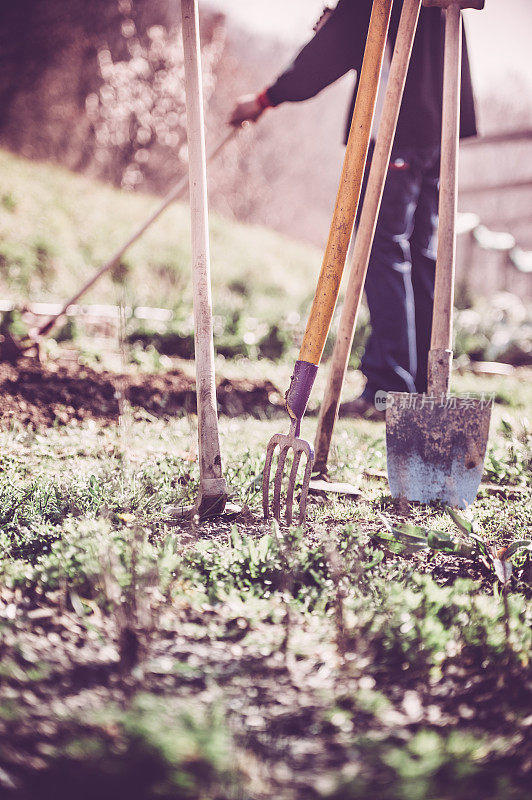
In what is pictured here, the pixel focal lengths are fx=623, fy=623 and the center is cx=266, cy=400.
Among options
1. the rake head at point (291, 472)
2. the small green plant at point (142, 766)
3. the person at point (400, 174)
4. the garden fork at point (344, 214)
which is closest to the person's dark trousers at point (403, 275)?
the person at point (400, 174)

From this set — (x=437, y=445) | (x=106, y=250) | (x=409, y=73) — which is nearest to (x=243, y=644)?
(x=437, y=445)

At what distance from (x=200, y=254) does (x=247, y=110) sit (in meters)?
1.56

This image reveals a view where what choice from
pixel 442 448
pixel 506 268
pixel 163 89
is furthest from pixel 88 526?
pixel 163 89

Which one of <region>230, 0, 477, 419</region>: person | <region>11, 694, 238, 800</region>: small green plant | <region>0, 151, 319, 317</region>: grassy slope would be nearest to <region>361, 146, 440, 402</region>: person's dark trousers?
<region>230, 0, 477, 419</region>: person

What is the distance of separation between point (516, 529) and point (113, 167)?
1125cm

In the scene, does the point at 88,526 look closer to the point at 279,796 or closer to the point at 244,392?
the point at 279,796

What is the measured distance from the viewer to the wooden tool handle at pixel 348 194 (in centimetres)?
218

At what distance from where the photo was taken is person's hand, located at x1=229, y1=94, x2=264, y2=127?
324 centimetres

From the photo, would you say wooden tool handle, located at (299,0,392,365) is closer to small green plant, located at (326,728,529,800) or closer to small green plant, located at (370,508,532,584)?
small green plant, located at (370,508,532,584)

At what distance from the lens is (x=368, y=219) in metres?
2.46

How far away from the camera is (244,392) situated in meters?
4.09

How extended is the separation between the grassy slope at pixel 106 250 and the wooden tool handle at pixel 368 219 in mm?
3150

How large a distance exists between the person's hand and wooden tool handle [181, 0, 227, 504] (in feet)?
3.64

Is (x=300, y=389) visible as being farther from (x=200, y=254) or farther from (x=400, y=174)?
(x=400, y=174)
